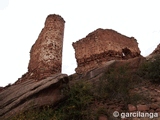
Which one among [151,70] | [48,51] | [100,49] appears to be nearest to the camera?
[151,70]

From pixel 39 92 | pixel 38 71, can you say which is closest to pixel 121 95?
pixel 39 92

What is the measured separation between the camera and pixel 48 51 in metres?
8.94

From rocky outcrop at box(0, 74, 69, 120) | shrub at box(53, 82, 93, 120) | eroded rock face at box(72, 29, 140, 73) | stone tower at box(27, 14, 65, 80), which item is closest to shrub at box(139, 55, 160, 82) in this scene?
shrub at box(53, 82, 93, 120)

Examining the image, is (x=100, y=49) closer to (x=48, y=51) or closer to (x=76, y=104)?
(x=48, y=51)

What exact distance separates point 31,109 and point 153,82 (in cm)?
390

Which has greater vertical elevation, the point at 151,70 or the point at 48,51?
the point at 48,51

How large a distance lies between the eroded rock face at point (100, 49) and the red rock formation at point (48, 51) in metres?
2.50

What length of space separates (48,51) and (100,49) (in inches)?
144

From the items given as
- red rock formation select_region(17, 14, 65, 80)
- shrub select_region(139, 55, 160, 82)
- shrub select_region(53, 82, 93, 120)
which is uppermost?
red rock formation select_region(17, 14, 65, 80)

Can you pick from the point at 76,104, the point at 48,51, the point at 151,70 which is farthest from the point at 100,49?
the point at 76,104

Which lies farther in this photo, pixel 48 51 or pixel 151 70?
pixel 48 51

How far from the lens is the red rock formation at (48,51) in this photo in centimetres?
865

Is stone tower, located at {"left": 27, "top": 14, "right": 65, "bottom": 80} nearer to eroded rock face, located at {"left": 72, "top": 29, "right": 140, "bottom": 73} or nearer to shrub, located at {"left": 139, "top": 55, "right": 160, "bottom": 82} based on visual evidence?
eroded rock face, located at {"left": 72, "top": 29, "right": 140, "bottom": 73}

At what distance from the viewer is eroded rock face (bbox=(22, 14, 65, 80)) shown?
340 inches
